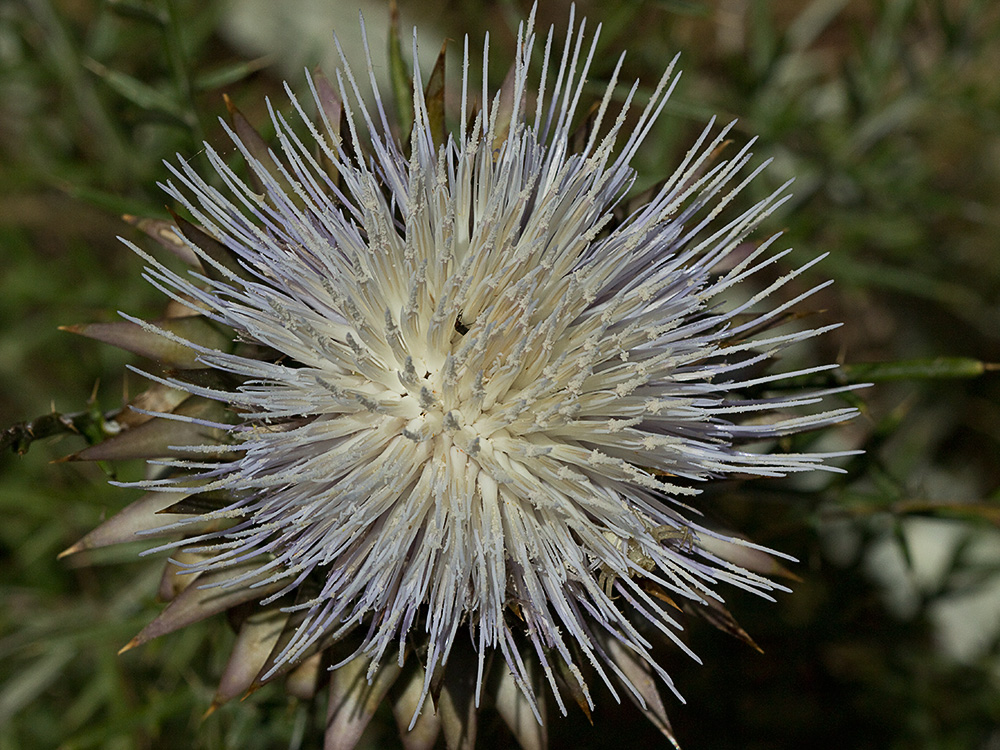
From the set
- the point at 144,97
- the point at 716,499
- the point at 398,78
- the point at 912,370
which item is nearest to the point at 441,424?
the point at 398,78

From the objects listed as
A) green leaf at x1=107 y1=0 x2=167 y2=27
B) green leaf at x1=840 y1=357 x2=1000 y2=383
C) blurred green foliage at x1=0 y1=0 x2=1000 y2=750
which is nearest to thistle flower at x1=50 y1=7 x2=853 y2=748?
green leaf at x1=840 y1=357 x2=1000 y2=383

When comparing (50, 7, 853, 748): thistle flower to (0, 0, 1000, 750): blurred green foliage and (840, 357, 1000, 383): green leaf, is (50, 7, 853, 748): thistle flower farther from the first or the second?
(0, 0, 1000, 750): blurred green foliage

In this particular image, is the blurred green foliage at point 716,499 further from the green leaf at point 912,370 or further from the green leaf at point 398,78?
the green leaf at point 398,78

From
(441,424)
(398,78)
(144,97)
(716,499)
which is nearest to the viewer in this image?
(441,424)

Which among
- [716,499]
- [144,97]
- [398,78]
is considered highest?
[144,97]

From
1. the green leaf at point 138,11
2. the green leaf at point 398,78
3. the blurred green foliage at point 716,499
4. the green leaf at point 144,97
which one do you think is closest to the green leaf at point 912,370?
the blurred green foliage at point 716,499

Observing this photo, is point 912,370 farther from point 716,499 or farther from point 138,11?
point 138,11
